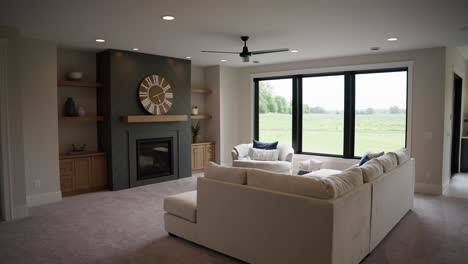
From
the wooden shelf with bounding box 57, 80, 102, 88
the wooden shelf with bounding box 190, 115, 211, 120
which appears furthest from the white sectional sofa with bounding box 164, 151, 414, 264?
the wooden shelf with bounding box 190, 115, 211, 120

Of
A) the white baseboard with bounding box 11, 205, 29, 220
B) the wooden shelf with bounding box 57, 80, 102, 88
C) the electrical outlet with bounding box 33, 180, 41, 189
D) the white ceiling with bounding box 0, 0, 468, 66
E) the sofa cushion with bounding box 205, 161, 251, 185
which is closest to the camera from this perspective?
the sofa cushion with bounding box 205, 161, 251, 185

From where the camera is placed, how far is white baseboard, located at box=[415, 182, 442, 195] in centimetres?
597

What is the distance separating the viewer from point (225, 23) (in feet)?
14.1

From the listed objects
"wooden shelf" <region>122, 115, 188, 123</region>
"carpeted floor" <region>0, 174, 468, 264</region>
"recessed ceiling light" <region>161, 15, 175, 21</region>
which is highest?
"recessed ceiling light" <region>161, 15, 175, 21</region>

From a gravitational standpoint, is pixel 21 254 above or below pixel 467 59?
below

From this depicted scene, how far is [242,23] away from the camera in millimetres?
4297

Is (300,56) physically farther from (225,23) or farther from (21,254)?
(21,254)

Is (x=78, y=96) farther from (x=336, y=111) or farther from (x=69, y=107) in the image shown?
(x=336, y=111)

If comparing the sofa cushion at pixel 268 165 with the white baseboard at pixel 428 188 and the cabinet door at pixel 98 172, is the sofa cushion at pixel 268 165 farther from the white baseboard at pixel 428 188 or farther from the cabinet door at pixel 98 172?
the cabinet door at pixel 98 172

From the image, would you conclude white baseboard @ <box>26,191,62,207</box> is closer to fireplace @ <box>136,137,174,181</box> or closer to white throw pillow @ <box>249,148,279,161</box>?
fireplace @ <box>136,137,174,181</box>

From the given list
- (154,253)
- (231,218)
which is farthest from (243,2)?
(154,253)

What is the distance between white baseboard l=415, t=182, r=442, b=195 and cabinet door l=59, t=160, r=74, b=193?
634 cm

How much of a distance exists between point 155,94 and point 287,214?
469 cm

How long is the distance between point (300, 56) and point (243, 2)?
3727 mm
